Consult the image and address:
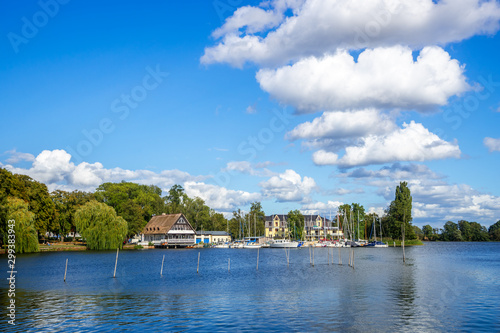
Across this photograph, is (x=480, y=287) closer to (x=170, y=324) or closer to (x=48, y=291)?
(x=170, y=324)

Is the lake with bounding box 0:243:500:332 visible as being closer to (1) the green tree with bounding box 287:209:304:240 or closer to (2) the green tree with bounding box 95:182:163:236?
(2) the green tree with bounding box 95:182:163:236

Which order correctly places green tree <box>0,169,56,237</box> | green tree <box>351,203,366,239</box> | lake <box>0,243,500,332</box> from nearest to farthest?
lake <box>0,243,500,332</box> < green tree <box>0,169,56,237</box> < green tree <box>351,203,366,239</box>

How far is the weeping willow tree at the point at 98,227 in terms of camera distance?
4318 inches

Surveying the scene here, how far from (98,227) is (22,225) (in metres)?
23.4

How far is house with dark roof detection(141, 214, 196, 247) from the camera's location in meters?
146

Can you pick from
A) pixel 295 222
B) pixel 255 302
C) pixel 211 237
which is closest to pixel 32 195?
pixel 211 237

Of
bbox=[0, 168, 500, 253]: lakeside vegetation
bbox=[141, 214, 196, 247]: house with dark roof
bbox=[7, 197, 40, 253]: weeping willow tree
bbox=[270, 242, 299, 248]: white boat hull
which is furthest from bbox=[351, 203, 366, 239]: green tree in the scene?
bbox=[7, 197, 40, 253]: weeping willow tree

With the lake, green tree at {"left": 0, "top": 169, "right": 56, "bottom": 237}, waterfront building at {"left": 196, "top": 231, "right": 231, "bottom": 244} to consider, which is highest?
green tree at {"left": 0, "top": 169, "right": 56, "bottom": 237}

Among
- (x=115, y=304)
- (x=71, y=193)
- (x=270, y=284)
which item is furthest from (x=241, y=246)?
(x=115, y=304)

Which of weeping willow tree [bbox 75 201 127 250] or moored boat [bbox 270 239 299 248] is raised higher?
weeping willow tree [bbox 75 201 127 250]

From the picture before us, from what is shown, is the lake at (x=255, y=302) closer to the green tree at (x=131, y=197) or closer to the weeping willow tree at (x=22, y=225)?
the weeping willow tree at (x=22, y=225)

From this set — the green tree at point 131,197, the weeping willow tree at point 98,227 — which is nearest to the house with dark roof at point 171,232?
the green tree at point 131,197

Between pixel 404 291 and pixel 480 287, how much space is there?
36.0 ft

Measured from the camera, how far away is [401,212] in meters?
164
